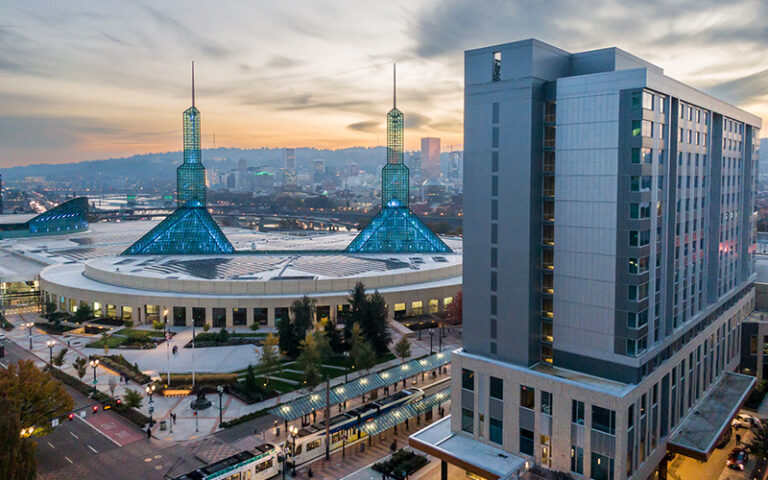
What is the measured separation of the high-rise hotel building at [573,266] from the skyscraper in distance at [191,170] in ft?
231

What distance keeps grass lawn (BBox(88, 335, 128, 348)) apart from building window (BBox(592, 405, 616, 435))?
45759mm

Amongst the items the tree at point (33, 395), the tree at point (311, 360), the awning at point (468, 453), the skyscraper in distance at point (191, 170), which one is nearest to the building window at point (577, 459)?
the awning at point (468, 453)

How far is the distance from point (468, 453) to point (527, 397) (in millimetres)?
4440

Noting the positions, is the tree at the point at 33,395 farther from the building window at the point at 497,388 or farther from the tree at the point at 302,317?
the building window at the point at 497,388

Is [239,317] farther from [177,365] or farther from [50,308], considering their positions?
[50,308]

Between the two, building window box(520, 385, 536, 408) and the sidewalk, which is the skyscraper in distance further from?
building window box(520, 385, 536, 408)

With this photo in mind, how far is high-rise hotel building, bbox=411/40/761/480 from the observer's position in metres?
27.4

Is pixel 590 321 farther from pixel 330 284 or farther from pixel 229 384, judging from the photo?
pixel 330 284

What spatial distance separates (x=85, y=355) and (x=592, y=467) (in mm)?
46007

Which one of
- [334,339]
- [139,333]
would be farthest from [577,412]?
[139,333]

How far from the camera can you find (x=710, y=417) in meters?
36.2

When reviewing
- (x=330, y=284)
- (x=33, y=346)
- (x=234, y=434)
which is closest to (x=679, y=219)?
(x=234, y=434)

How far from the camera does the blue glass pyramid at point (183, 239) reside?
280 feet

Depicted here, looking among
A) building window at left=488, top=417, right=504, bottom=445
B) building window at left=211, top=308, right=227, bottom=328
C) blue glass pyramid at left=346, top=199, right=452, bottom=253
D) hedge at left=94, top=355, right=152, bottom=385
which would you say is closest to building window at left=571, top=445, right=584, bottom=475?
building window at left=488, top=417, right=504, bottom=445
